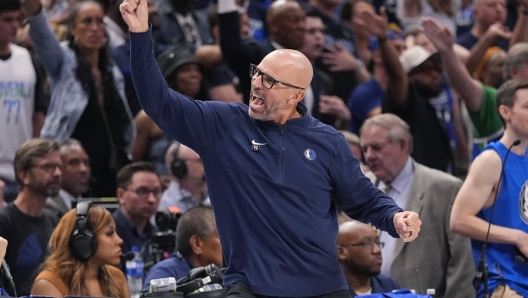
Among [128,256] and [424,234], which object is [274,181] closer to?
[128,256]

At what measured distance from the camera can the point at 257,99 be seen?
16.5 feet

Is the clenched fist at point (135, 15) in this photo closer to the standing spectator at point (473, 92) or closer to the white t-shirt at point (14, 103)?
the white t-shirt at point (14, 103)

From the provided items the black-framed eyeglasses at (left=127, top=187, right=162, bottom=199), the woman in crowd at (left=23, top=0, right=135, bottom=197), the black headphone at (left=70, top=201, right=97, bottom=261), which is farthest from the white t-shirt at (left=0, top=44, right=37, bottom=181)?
the black headphone at (left=70, top=201, right=97, bottom=261)

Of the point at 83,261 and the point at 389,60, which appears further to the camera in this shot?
the point at 389,60

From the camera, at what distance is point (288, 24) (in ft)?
28.6

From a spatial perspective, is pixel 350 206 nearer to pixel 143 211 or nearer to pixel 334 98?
pixel 143 211

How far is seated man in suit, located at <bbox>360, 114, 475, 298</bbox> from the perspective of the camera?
7039 millimetres

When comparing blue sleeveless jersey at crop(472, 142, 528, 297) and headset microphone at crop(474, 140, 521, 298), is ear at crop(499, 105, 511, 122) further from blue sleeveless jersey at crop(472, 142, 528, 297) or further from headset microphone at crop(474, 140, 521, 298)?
headset microphone at crop(474, 140, 521, 298)

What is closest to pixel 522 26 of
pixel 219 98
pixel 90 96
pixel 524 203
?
pixel 219 98

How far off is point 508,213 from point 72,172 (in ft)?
11.2

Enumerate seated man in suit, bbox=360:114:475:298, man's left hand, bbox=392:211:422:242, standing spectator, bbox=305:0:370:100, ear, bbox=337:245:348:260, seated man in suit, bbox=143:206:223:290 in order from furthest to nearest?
standing spectator, bbox=305:0:370:100 < seated man in suit, bbox=360:114:475:298 < ear, bbox=337:245:348:260 < seated man in suit, bbox=143:206:223:290 < man's left hand, bbox=392:211:422:242

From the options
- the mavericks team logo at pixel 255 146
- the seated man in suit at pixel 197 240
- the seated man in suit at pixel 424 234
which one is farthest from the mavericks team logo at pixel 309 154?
the seated man in suit at pixel 424 234

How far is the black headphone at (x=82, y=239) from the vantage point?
616 cm

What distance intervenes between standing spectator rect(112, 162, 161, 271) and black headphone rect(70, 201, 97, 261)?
133 cm
